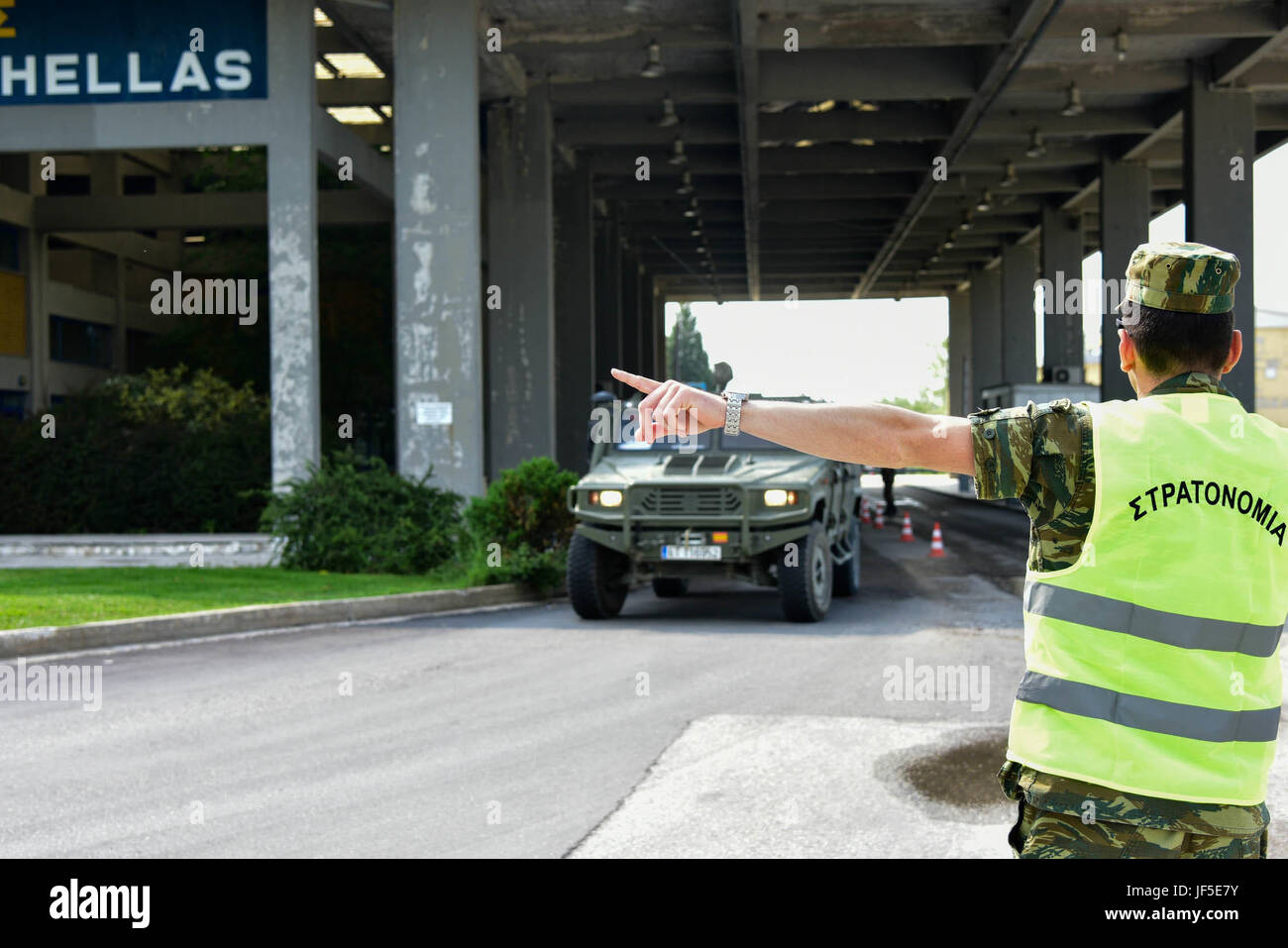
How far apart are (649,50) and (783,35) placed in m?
2.10

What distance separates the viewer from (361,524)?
612 inches

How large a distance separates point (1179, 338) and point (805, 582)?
372 inches

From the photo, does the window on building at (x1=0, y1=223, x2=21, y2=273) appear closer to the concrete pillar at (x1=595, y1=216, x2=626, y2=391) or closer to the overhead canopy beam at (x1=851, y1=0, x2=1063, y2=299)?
the concrete pillar at (x1=595, y1=216, x2=626, y2=391)

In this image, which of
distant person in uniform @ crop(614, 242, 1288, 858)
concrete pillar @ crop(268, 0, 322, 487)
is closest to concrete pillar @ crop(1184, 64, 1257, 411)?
concrete pillar @ crop(268, 0, 322, 487)

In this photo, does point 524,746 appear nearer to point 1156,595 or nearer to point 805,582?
point 1156,595

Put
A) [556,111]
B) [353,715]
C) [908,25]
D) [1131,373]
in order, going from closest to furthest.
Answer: [1131,373] < [353,715] < [908,25] < [556,111]

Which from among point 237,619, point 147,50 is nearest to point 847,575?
point 237,619

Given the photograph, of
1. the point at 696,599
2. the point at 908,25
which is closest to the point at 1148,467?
the point at 696,599

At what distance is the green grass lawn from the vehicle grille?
2632 millimetres

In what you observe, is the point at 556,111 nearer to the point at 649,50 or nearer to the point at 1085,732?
the point at 649,50

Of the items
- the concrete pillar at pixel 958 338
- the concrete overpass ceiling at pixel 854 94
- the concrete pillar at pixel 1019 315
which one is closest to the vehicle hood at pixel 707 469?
the concrete overpass ceiling at pixel 854 94

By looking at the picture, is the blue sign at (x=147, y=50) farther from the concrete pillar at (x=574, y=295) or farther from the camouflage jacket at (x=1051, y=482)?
the camouflage jacket at (x=1051, y=482)
